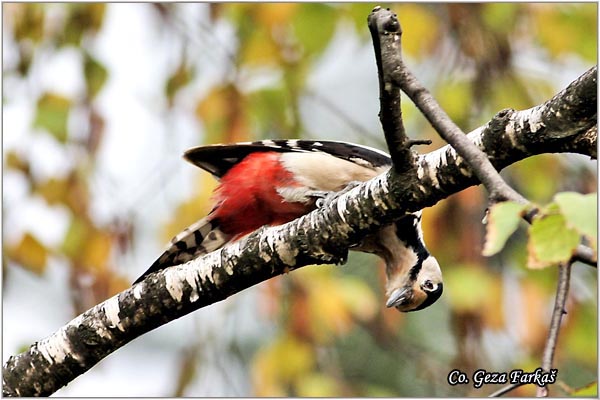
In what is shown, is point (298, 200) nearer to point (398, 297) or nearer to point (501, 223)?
point (398, 297)

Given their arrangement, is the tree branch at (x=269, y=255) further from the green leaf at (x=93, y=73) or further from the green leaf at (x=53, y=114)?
the green leaf at (x=93, y=73)

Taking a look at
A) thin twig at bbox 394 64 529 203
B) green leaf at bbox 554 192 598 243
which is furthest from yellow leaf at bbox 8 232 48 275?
green leaf at bbox 554 192 598 243

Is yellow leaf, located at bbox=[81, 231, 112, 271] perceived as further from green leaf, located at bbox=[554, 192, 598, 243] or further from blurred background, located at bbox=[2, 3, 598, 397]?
green leaf, located at bbox=[554, 192, 598, 243]

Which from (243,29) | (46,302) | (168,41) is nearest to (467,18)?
(243,29)

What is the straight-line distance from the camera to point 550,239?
190 cm

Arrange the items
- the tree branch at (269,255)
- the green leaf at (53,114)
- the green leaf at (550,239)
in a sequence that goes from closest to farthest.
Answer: the green leaf at (550,239), the tree branch at (269,255), the green leaf at (53,114)

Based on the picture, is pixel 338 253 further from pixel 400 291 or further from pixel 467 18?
pixel 467 18

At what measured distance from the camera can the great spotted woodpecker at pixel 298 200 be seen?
4.38 m

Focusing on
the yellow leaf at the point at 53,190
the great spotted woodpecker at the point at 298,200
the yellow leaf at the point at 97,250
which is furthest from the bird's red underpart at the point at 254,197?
the yellow leaf at the point at 53,190

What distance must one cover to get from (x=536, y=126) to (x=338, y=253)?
2.89 feet

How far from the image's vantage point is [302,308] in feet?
20.9

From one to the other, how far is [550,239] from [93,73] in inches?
189

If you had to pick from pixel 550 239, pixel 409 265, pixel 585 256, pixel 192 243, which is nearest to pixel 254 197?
pixel 192 243

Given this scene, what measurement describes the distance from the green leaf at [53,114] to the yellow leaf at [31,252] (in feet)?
2.40
